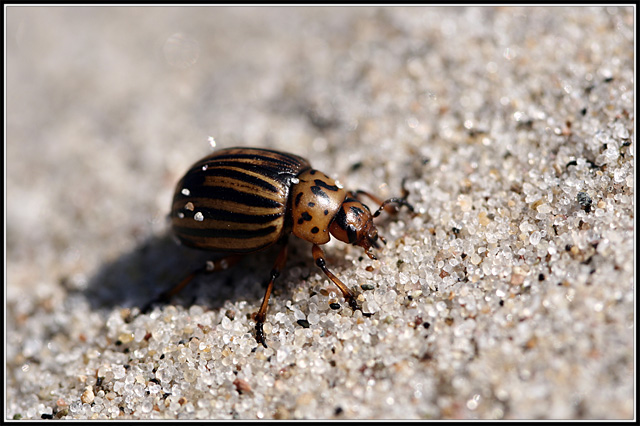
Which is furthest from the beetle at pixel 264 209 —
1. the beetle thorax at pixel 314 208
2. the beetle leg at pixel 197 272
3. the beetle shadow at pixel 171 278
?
the beetle shadow at pixel 171 278

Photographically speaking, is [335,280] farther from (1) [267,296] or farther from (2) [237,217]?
(2) [237,217]

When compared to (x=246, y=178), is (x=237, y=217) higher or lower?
lower

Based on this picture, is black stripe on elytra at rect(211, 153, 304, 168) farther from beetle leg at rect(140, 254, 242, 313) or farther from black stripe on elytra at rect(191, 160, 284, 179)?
beetle leg at rect(140, 254, 242, 313)

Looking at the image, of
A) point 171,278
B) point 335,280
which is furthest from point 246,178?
point 171,278

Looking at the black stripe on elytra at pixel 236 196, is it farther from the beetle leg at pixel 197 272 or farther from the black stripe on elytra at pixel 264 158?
the beetle leg at pixel 197 272

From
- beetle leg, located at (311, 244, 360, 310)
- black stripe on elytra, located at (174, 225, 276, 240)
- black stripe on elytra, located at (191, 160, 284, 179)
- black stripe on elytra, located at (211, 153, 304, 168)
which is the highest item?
black stripe on elytra, located at (211, 153, 304, 168)

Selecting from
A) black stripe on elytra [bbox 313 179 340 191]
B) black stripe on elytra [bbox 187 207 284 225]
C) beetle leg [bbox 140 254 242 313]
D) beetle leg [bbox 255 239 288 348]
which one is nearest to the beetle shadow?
beetle leg [bbox 140 254 242 313]

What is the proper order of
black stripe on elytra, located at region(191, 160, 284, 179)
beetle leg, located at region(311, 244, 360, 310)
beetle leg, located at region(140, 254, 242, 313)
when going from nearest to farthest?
beetle leg, located at region(311, 244, 360, 310) → black stripe on elytra, located at region(191, 160, 284, 179) → beetle leg, located at region(140, 254, 242, 313)
